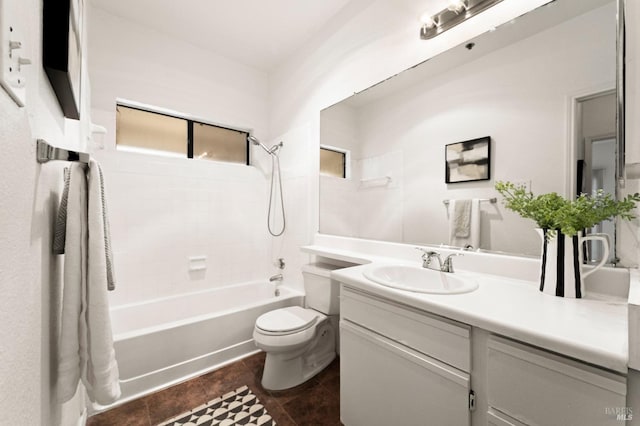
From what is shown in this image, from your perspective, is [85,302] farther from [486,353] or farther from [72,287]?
[486,353]

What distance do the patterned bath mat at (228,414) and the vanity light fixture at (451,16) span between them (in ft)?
8.01

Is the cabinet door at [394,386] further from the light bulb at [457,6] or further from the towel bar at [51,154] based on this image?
the light bulb at [457,6]

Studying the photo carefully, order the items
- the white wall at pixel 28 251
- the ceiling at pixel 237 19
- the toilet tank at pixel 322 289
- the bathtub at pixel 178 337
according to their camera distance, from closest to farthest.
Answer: the white wall at pixel 28 251 < the bathtub at pixel 178 337 < the toilet tank at pixel 322 289 < the ceiling at pixel 237 19

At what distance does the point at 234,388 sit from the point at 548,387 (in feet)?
5.73

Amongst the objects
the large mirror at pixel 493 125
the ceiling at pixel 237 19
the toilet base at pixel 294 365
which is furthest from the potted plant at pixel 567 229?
the ceiling at pixel 237 19

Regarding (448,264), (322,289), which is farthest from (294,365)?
(448,264)

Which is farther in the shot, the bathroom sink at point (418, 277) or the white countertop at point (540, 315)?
the bathroom sink at point (418, 277)

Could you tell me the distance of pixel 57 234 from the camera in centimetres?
75

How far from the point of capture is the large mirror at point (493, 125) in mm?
1045

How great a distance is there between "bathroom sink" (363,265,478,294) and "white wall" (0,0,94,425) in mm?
1071

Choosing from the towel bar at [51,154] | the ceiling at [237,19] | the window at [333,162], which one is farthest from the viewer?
the window at [333,162]

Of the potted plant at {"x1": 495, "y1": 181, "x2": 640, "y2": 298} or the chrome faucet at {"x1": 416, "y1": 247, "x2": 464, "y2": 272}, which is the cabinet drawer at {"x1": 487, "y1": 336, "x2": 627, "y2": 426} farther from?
the chrome faucet at {"x1": 416, "y1": 247, "x2": 464, "y2": 272}

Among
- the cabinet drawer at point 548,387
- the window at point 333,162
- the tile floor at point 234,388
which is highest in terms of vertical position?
the window at point 333,162

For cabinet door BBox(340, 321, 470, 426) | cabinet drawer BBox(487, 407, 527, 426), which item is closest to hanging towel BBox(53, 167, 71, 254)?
cabinet door BBox(340, 321, 470, 426)
